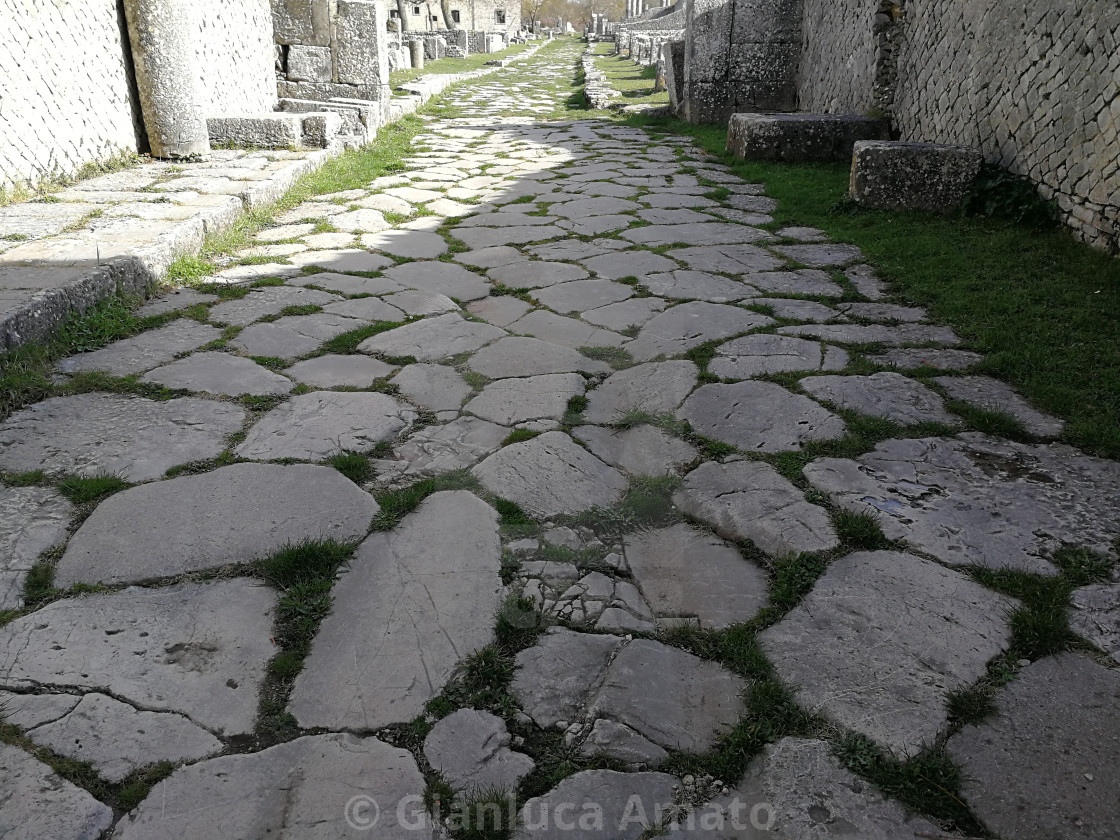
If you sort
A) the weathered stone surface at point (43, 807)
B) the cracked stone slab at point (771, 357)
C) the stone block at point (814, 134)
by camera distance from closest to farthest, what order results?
the weathered stone surface at point (43, 807) < the cracked stone slab at point (771, 357) < the stone block at point (814, 134)

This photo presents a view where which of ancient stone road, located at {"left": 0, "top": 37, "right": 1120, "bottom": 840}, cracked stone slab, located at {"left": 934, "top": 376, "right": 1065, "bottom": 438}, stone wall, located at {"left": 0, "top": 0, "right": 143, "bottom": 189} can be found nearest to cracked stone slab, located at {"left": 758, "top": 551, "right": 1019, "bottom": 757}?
ancient stone road, located at {"left": 0, "top": 37, "right": 1120, "bottom": 840}

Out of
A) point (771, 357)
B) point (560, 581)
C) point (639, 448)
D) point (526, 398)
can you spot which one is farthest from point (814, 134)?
point (560, 581)

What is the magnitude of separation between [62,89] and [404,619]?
5203 mm

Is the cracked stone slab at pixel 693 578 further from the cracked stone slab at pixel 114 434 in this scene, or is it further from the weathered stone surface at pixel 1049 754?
the cracked stone slab at pixel 114 434

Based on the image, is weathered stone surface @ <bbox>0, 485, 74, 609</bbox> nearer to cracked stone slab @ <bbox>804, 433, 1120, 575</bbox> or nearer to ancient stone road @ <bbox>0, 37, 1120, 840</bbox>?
ancient stone road @ <bbox>0, 37, 1120, 840</bbox>

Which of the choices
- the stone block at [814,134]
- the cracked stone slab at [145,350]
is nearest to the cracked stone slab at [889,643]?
the cracked stone slab at [145,350]

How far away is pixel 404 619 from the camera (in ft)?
5.14

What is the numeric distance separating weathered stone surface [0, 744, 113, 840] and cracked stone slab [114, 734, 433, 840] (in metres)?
0.05

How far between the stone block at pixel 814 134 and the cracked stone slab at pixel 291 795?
623 centimetres

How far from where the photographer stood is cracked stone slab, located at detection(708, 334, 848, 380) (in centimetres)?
265

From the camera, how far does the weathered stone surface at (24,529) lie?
1622mm

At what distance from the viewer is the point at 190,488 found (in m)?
1.97

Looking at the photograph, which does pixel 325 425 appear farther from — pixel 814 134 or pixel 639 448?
pixel 814 134

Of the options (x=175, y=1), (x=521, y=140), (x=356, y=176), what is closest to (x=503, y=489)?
(x=356, y=176)
